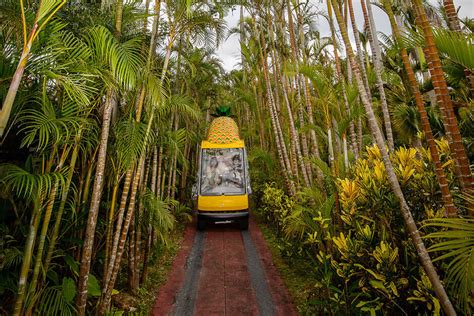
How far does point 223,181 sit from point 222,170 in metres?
0.33

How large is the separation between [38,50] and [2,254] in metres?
1.65

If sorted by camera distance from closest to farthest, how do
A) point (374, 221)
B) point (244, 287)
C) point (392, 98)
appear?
point (374, 221) → point (244, 287) → point (392, 98)

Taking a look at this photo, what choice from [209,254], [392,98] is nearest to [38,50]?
[209,254]

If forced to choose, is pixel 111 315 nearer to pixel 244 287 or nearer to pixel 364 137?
pixel 244 287

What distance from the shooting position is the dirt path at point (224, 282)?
12.4 ft

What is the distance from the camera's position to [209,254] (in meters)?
5.96

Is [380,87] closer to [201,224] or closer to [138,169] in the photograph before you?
[138,169]

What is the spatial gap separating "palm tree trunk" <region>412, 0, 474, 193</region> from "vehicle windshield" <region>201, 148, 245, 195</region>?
6263 millimetres

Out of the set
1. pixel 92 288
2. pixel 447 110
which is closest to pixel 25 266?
pixel 92 288

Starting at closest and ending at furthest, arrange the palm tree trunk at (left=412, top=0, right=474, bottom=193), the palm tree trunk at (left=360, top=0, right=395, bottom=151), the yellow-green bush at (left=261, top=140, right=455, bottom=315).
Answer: the palm tree trunk at (left=412, top=0, right=474, bottom=193)
the yellow-green bush at (left=261, top=140, right=455, bottom=315)
the palm tree trunk at (left=360, top=0, right=395, bottom=151)

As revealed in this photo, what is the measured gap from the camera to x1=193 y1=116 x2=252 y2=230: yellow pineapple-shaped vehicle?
7570 mm

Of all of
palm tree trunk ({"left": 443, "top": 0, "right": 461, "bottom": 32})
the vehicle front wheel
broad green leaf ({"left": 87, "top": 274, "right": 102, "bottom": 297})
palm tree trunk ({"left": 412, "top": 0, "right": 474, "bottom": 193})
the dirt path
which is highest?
palm tree trunk ({"left": 443, "top": 0, "right": 461, "bottom": 32})

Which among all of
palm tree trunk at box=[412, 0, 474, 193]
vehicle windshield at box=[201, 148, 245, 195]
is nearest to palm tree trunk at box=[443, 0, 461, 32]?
palm tree trunk at box=[412, 0, 474, 193]

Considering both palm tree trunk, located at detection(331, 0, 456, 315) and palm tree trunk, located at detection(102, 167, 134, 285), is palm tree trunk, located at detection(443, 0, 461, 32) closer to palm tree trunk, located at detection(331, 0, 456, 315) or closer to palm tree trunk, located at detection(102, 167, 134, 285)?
palm tree trunk, located at detection(331, 0, 456, 315)
